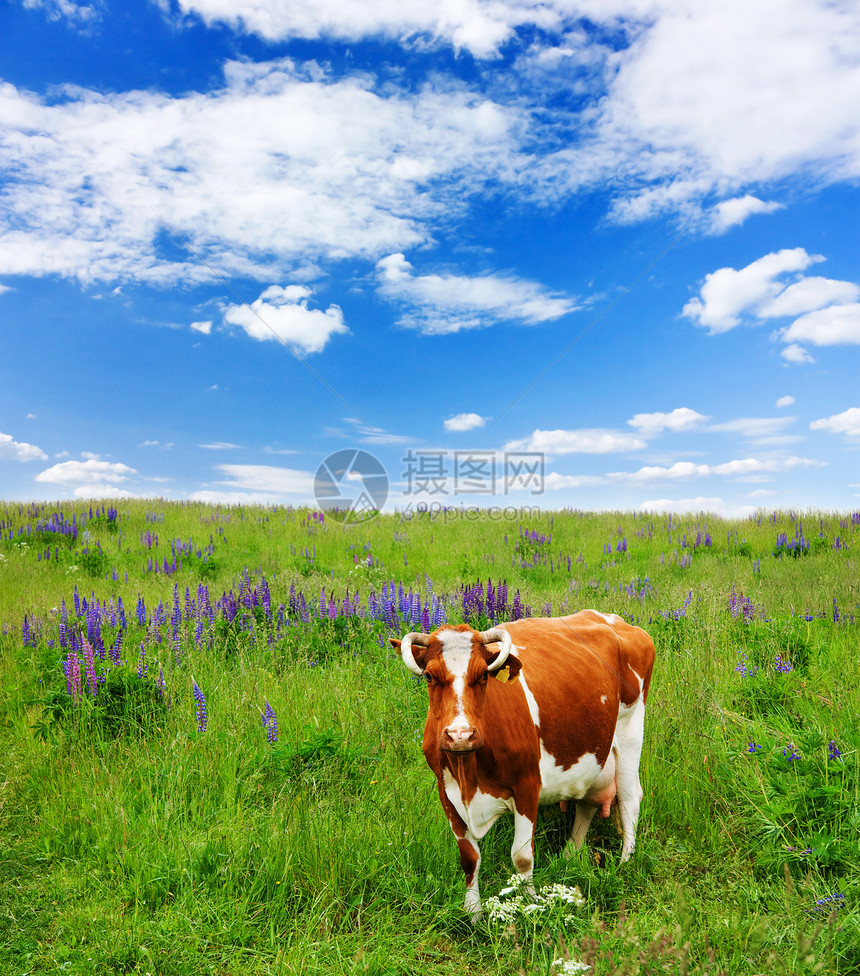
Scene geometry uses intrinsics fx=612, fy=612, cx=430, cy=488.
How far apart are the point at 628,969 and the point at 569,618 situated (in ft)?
7.46

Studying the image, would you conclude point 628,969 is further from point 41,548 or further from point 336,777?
point 41,548

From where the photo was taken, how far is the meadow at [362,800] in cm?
329

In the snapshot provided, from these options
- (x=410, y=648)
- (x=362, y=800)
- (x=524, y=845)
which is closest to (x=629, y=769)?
(x=524, y=845)

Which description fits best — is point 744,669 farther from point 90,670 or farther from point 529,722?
point 90,670

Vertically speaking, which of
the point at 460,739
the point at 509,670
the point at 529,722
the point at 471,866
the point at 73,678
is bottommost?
the point at 471,866

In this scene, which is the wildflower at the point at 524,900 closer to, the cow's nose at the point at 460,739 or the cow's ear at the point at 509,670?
the cow's nose at the point at 460,739

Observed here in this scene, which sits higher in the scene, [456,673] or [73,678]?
[456,673]

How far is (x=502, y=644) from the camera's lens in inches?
123

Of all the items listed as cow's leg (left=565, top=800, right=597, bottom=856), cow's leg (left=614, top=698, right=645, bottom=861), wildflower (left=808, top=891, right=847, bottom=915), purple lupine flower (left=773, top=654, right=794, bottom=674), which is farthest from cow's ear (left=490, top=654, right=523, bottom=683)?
purple lupine flower (left=773, top=654, right=794, bottom=674)

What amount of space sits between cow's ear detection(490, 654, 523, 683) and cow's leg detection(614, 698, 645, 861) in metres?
1.38

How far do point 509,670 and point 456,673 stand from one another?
0.44 metres

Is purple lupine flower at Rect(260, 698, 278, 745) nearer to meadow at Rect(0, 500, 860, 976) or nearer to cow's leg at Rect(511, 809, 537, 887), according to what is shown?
meadow at Rect(0, 500, 860, 976)

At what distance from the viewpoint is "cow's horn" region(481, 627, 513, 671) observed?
10.0 ft

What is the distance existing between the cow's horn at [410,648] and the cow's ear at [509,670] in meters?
0.38
